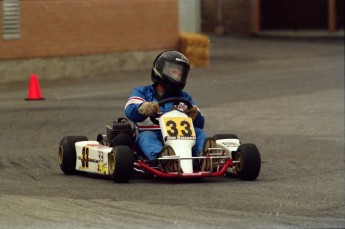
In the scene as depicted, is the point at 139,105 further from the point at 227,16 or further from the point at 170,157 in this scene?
the point at 227,16

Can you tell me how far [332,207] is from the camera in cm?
891

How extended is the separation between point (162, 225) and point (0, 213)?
127cm

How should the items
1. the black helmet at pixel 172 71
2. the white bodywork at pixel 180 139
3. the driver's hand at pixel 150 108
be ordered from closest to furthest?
the white bodywork at pixel 180 139 < the driver's hand at pixel 150 108 < the black helmet at pixel 172 71

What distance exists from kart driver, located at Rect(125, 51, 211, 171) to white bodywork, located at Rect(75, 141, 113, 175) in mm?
359

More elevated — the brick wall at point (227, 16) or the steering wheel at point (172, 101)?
the steering wheel at point (172, 101)

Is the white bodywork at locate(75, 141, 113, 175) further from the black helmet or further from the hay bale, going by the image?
the hay bale

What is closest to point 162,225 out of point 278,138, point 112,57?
point 278,138

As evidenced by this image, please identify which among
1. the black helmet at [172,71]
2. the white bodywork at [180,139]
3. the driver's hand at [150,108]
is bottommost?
the white bodywork at [180,139]

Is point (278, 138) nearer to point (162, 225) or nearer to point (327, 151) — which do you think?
point (327, 151)

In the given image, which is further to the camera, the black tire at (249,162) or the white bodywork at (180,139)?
the black tire at (249,162)

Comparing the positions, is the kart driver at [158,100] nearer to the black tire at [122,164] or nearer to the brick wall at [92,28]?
the black tire at [122,164]

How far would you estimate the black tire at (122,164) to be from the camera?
10273 mm

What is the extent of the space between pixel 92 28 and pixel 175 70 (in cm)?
1457

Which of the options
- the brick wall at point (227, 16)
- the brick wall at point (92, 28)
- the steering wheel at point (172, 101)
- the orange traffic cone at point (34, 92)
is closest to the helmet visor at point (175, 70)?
the steering wheel at point (172, 101)
